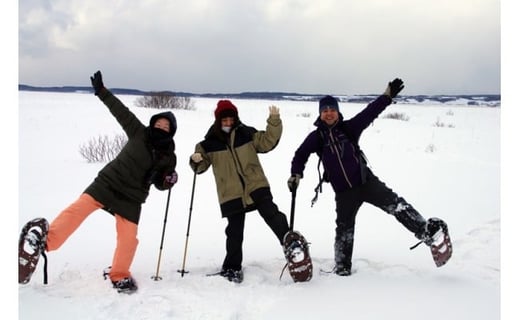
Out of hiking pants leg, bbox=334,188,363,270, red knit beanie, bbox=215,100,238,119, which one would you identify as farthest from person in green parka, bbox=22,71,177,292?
hiking pants leg, bbox=334,188,363,270

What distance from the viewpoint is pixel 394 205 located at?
4051 mm

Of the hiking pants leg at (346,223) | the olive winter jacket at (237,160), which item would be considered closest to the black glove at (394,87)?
the hiking pants leg at (346,223)

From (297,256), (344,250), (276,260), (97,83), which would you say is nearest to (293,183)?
(297,256)

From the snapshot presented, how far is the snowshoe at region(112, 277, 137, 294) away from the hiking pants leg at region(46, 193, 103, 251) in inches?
23.6

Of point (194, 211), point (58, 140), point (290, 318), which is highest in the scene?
point (58, 140)

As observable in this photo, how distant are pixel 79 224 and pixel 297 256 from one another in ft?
6.51

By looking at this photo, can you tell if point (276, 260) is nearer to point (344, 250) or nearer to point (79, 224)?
point (344, 250)

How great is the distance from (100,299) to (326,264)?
227cm

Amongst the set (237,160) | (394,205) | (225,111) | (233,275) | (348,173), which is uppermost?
(225,111)

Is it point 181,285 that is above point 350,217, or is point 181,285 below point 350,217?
below

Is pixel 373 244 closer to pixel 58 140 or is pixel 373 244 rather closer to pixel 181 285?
pixel 181 285

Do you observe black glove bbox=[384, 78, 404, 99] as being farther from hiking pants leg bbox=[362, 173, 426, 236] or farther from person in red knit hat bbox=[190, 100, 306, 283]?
person in red knit hat bbox=[190, 100, 306, 283]

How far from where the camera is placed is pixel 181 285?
380 cm
